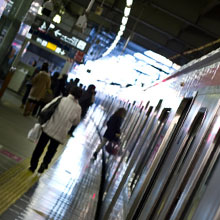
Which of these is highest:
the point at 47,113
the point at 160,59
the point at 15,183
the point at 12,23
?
the point at 160,59

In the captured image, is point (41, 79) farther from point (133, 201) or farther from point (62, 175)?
point (133, 201)

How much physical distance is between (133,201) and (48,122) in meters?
3.62

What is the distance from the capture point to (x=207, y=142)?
303cm

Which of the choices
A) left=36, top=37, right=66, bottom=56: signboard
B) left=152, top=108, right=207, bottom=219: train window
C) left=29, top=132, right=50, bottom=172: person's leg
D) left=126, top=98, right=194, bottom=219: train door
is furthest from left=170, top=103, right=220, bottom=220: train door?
left=36, top=37, right=66, bottom=56: signboard

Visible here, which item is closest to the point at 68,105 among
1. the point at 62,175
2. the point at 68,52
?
the point at 62,175

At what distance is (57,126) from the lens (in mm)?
8211

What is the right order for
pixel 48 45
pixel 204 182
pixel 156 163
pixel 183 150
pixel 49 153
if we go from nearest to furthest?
pixel 204 182 < pixel 183 150 < pixel 156 163 < pixel 49 153 < pixel 48 45

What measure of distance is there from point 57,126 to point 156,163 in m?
3.81

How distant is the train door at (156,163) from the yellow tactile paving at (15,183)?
166 centimetres

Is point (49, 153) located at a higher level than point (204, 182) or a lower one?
lower

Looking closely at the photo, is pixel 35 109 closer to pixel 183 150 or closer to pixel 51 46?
pixel 51 46

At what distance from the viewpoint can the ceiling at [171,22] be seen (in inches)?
631

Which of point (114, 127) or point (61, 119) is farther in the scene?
point (114, 127)

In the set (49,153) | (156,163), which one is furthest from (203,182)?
(49,153)
